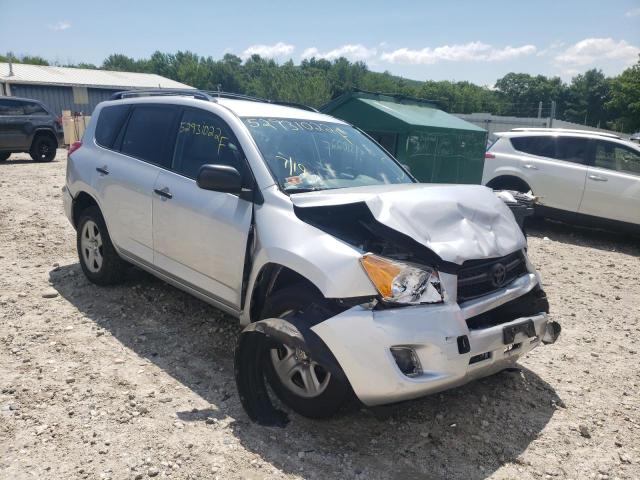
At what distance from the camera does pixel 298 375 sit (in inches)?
118

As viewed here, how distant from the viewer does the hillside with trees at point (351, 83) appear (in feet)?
274

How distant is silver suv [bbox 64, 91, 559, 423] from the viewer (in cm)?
259

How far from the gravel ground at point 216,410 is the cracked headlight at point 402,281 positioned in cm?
69

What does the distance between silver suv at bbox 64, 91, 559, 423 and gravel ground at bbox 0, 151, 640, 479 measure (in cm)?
32

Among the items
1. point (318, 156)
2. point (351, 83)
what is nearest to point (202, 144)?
point (318, 156)

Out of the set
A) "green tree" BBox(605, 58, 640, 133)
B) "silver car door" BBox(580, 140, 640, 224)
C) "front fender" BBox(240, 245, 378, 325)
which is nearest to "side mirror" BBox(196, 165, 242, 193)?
"front fender" BBox(240, 245, 378, 325)

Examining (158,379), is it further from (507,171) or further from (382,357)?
(507,171)

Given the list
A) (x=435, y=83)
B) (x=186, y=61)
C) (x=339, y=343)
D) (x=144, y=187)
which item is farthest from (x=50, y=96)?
(x=435, y=83)

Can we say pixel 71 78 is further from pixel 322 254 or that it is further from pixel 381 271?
pixel 381 271

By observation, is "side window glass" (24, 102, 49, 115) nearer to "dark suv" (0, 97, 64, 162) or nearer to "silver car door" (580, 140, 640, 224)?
"dark suv" (0, 97, 64, 162)

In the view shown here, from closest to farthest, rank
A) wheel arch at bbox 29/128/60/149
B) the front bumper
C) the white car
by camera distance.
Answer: the front bumper
the white car
wheel arch at bbox 29/128/60/149

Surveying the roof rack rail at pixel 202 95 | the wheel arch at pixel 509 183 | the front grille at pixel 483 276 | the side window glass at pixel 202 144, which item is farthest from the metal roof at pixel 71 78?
the front grille at pixel 483 276

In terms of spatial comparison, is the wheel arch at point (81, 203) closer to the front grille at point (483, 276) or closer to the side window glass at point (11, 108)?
the front grille at point (483, 276)

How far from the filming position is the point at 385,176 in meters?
3.98
